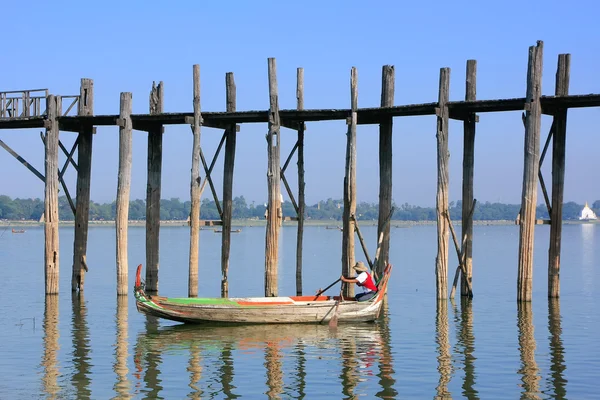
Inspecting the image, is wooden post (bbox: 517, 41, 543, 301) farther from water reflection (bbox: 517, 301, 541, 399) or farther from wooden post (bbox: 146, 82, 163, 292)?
wooden post (bbox: 146, 82, 163, 292)

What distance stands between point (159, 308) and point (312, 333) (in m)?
3.49

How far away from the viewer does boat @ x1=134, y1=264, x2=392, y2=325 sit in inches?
893

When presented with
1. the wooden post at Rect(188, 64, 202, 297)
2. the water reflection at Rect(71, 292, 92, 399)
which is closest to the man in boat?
the wooden post at Rect(188, 64, 202, 297)

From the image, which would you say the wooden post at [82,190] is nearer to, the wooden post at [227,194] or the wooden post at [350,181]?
the wooden post at [227,194]

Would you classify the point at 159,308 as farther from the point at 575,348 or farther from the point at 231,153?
the point at 575,348

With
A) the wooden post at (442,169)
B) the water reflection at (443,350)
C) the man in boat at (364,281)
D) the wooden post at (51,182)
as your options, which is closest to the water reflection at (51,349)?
the wooden post at (51,182)

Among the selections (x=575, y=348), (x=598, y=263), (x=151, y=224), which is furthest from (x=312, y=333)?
(x=598, y=263)

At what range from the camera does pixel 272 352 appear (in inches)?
781

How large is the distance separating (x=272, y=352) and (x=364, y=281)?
12.8 feet

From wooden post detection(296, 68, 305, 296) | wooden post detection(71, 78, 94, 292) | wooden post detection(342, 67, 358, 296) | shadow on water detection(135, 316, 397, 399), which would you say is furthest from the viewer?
wooden post detection(71, 78, 94, 292)

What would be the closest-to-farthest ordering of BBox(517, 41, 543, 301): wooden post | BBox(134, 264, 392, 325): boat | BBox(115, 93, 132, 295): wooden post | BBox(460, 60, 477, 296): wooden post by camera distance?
BBox(134, 264, 392, 325): boat
BBox(517, 41, 543, 301): wooden post
BBox(460, 60, 477, 296): wooden post
BBox(115, 93, 132, 295): wooden post

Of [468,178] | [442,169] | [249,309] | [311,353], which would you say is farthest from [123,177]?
[311,353]

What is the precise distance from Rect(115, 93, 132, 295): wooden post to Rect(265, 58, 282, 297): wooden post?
380 centimetres

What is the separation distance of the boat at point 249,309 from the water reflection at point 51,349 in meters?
2.12
